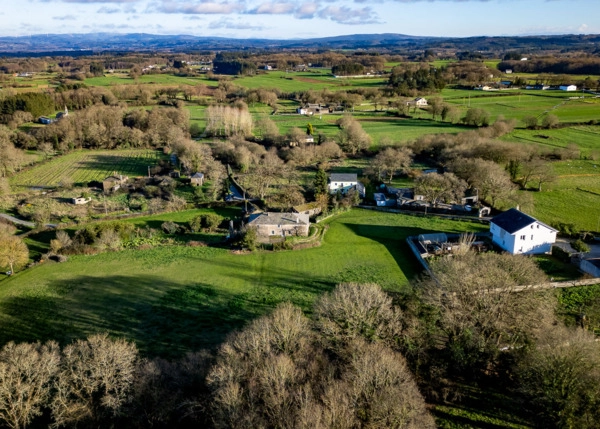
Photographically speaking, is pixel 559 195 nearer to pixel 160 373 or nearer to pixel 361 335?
pixel 361 335

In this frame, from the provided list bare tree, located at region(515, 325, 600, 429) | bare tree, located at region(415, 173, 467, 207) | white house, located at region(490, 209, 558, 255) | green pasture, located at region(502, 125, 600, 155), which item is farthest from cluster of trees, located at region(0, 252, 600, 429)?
green pasture, located at region(502, 125, 600, 155)

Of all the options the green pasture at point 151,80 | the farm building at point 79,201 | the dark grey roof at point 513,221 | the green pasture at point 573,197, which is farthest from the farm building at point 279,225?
the green pasture at point 151,80

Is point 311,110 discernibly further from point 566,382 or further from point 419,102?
point 566,382

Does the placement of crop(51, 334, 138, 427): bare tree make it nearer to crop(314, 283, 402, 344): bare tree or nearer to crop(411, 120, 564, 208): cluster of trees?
crop(314, 283, 402, 344): bare tree

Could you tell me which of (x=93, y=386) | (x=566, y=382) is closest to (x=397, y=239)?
(x=566, y=382)

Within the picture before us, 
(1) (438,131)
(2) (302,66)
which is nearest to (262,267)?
(1) (438,131)
